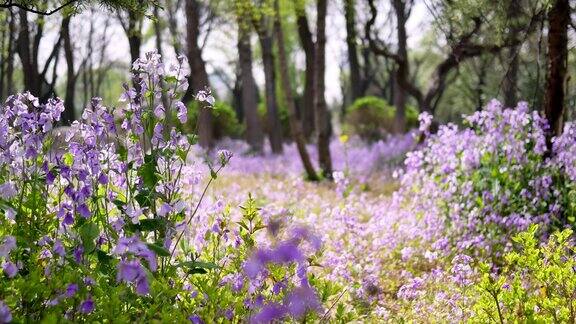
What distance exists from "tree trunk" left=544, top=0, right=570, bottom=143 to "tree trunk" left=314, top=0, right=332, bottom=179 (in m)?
5.34

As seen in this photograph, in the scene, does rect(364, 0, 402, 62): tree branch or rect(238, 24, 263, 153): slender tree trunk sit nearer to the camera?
rect(364, 0, 402, 62): tree branch

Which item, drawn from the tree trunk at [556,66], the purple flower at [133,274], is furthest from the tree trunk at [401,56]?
the purple flower at [133,274]

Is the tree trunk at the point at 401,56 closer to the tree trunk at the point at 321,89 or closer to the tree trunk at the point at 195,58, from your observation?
the tree trunk at the point at 321,89

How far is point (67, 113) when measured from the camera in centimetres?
1958

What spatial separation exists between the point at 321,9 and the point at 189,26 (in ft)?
7.67

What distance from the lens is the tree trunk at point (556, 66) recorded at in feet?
20.3

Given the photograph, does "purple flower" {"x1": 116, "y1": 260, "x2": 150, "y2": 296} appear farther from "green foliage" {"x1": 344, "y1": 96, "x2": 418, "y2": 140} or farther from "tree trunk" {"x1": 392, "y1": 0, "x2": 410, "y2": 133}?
"green foliage" {"x1": 344, "y1": 96, "x2": 418, "y2": 140}

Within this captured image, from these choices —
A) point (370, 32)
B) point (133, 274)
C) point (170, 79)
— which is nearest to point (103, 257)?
point (133, 274)

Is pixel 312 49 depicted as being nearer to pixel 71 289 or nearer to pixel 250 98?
pixel 250 98

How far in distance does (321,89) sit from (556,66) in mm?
5589

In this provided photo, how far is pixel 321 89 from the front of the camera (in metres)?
11.6

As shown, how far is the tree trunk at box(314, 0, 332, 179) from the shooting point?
11.3m

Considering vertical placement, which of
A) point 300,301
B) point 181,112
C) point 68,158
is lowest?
point 300,301

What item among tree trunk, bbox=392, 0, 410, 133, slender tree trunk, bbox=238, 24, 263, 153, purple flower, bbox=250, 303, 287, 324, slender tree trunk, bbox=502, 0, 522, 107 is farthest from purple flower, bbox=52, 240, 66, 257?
slender tree trunk, bbox=238, 24, 263, 153
